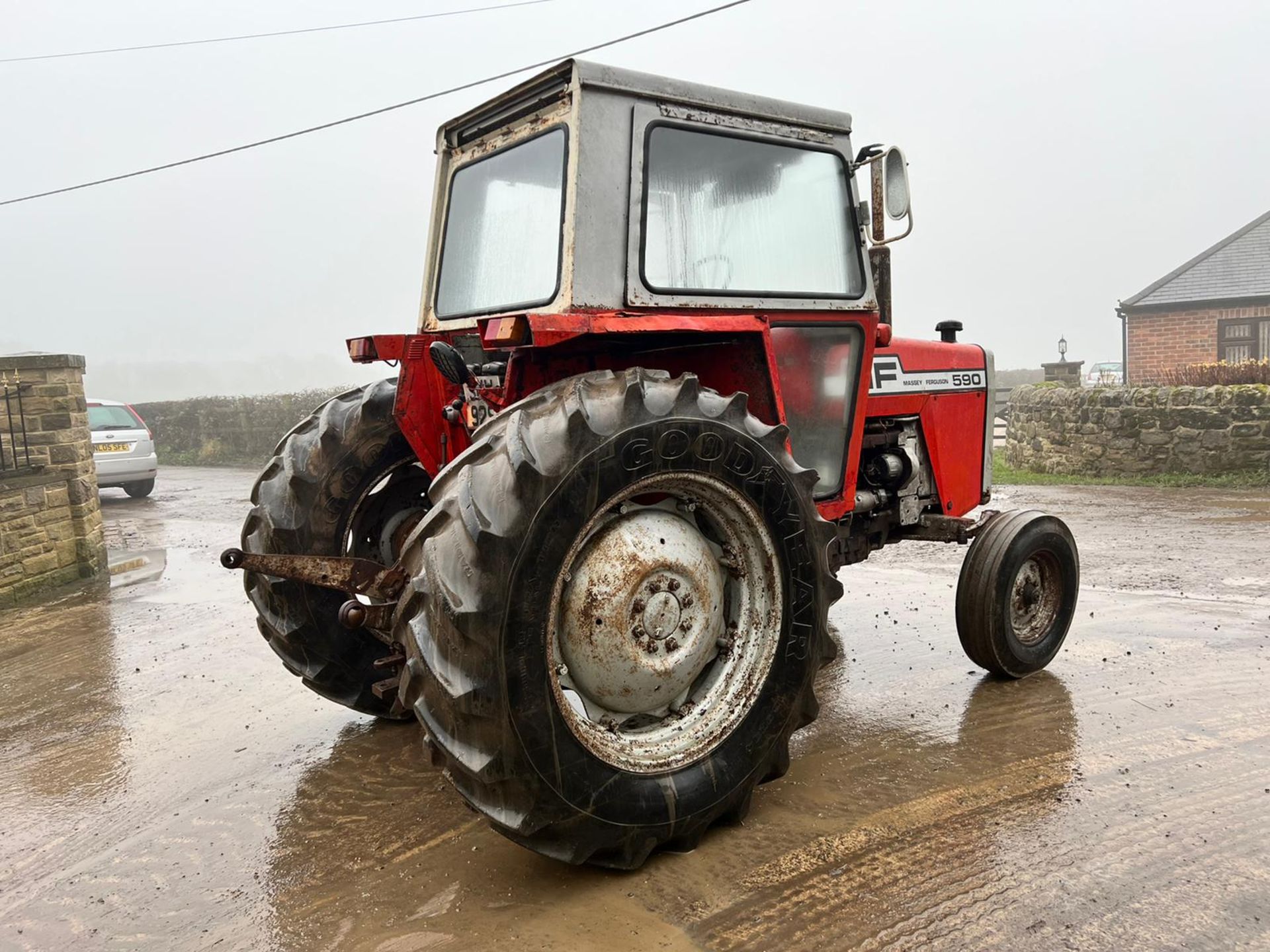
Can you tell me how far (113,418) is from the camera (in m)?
13.8

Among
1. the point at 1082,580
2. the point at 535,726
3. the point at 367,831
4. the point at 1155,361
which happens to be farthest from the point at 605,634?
the point at 1155,361

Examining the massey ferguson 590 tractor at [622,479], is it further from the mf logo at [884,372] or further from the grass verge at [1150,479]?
the grass verge at [1150,479]

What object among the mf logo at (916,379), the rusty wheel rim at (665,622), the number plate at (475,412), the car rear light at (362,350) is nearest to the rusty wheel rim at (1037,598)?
the mf logo at (916,379)

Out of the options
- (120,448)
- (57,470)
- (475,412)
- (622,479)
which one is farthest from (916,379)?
(120,448)

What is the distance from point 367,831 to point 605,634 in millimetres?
1142

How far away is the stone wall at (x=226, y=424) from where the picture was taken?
66.5 ft

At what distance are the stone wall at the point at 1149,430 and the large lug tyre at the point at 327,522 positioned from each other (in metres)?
10.9

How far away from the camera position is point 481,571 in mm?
2334

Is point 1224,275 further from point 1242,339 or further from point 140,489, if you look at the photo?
point 140,489

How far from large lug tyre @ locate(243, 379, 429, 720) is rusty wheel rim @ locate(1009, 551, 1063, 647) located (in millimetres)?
2806

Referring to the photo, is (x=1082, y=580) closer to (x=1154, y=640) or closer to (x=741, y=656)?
(x=1154, y=640)

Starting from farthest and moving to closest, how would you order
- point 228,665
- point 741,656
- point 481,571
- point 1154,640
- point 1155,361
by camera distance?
point 1155,361 → point 228,665 → point 1154,640 → point 741,656 → point 481,571

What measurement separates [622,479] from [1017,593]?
8.62 feet

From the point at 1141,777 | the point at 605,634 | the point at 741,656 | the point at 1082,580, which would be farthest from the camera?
the point at 1082,580
